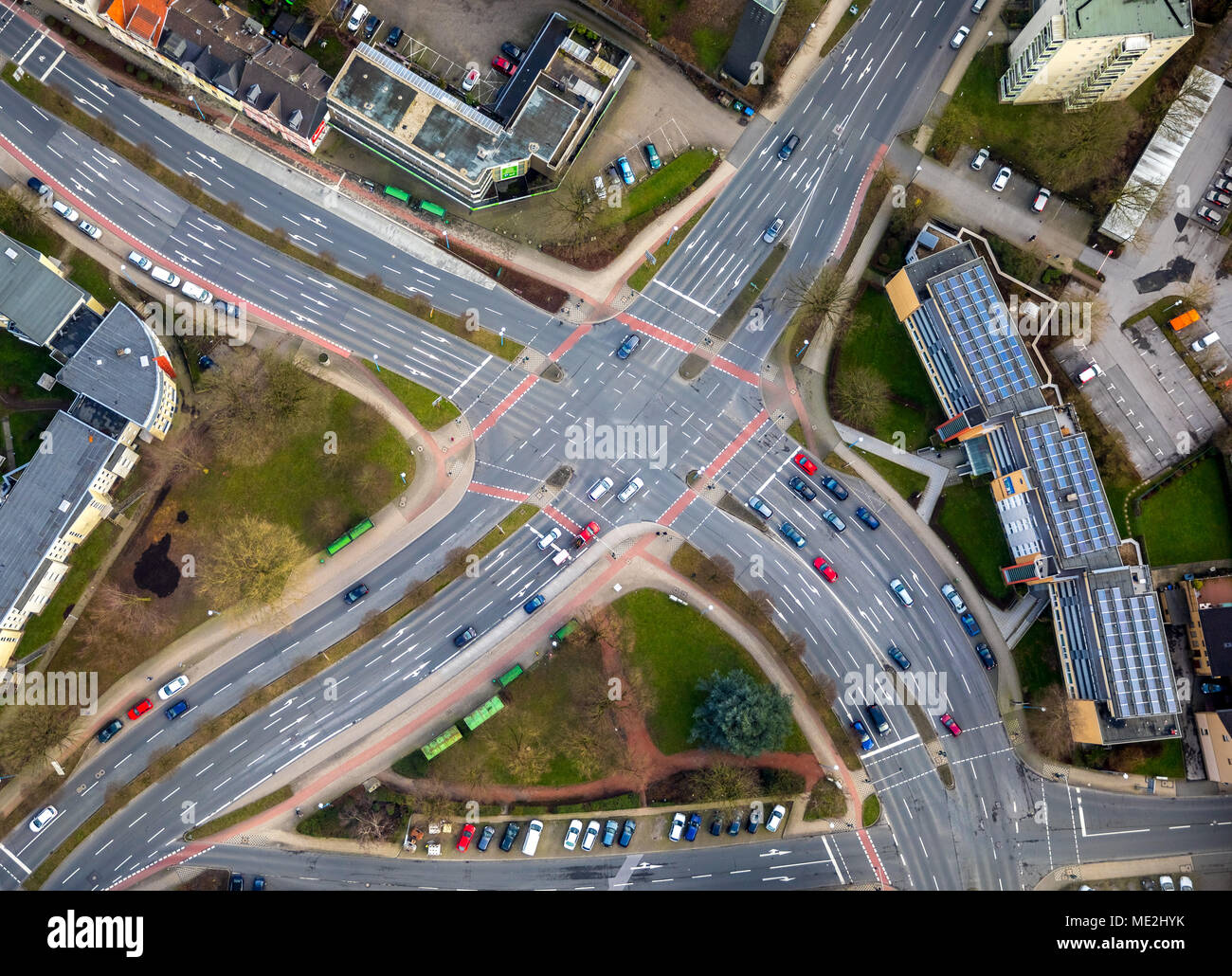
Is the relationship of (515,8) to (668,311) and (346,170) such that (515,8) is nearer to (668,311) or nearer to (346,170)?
(346,170)

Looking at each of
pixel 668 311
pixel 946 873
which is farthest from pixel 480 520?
pixel 946 873

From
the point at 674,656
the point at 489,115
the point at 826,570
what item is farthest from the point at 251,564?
the point at 826,570

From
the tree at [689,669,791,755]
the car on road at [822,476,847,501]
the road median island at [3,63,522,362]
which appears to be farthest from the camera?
the road median island at [3,63,522,362]

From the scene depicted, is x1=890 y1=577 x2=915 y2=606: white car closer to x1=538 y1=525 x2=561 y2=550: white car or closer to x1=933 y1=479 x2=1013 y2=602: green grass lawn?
x1=933 y1=479 x2=1013 y2=602: green grass lawn

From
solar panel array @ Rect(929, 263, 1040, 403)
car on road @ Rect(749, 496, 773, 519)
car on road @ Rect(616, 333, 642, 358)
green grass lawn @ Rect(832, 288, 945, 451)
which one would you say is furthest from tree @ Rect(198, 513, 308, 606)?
solar panel array @ Rect(929, 263, 1040, 403)

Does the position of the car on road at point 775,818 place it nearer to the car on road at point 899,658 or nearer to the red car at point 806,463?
the car on road at point 899,658

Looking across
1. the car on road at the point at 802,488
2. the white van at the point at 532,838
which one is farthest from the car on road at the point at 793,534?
the white van at the point at 532,838

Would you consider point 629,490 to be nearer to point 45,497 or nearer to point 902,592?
point 902,592
